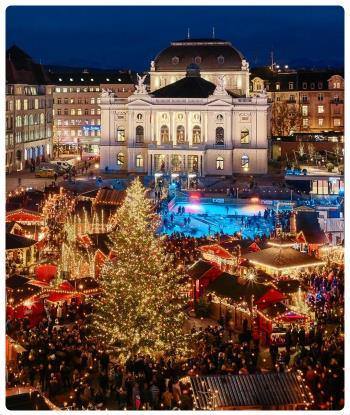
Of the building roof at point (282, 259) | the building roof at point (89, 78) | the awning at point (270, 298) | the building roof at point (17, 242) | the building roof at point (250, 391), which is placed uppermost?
the building roof at point (89, 78)

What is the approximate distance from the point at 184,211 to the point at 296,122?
126ft

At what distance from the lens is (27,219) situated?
31266 millimetres

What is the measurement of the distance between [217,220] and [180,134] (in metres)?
22.9

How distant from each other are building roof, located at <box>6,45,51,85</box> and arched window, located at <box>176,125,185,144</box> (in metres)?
13.2

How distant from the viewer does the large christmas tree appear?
54.2 ft

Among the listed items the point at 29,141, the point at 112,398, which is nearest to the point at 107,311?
the point at 112,398

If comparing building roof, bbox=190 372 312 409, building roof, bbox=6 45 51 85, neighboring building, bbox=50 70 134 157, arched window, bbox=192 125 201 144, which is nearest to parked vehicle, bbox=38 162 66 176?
building roof, bbox=6 45 51 85

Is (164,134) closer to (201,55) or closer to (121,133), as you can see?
(121,133)

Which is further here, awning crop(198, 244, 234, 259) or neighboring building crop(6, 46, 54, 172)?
neighboring building crop(6, 46, 54, 172)

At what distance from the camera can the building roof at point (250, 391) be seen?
13.5 metres

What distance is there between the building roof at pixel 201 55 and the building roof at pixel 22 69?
403 inches

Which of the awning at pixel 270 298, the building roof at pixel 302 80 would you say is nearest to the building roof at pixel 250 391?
the awning at pixel 270 298

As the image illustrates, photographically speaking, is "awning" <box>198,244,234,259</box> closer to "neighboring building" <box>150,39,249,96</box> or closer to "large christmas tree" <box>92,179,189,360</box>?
"large christmas tree" <box>92,179,189,360</box>

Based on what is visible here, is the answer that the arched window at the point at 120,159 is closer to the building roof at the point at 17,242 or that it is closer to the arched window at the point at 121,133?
the arched window at the point at 121,133
